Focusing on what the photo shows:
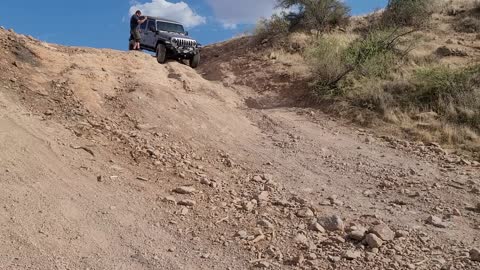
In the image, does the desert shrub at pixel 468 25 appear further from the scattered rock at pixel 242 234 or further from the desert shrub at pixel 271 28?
the scattered rock at pixel 242 234

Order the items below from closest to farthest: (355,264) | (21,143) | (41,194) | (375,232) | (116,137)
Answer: (355,264), (375,232), (41,194), (21,143), (116,137)

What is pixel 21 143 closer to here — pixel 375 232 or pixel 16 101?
pixel 16 101

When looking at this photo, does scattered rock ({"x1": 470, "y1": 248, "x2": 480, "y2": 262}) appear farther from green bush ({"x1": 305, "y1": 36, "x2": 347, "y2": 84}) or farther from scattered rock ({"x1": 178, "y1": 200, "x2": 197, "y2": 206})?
green bush ({"x1": 305, "y1": 36, "x2": 347, "y2": 84})

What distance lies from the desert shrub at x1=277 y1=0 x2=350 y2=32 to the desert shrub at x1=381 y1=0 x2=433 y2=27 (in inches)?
67.3

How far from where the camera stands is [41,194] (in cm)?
511

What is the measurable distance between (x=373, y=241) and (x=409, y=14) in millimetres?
15099

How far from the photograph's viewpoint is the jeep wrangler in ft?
46.6

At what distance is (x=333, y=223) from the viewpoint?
5.02 m

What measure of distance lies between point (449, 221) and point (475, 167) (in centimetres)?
236

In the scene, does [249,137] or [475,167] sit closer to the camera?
[475,167]

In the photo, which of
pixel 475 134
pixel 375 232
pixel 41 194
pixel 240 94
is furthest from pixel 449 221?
pixel 240 94

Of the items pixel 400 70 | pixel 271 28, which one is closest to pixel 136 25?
pixel 271 28

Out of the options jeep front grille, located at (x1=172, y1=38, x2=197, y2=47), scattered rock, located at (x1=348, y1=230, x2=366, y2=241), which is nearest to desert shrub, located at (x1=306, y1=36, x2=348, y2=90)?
jeep front grille, located at (x1=172, y1=38, x2=197, y2=47)

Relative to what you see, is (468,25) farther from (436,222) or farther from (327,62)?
(436,222)
